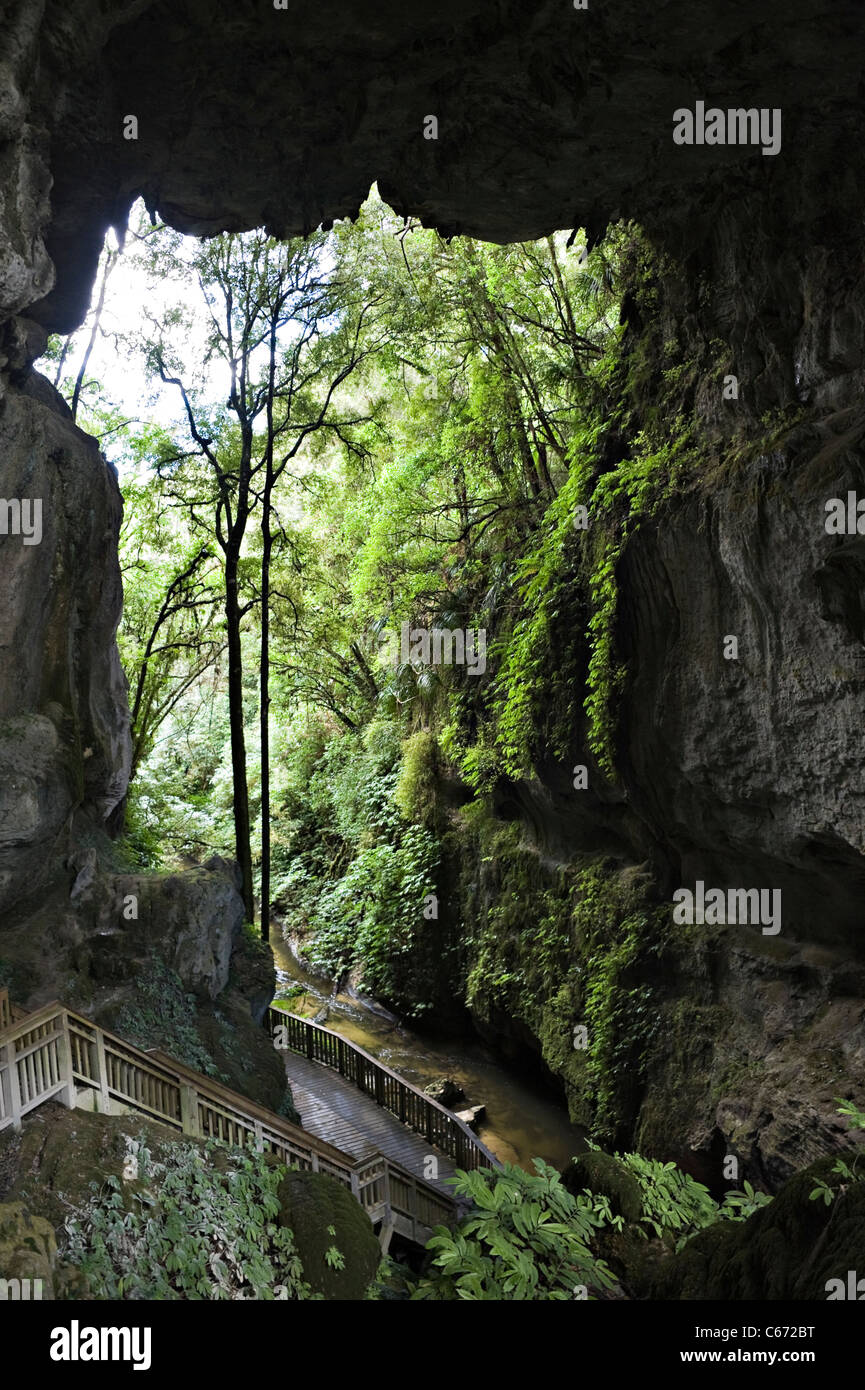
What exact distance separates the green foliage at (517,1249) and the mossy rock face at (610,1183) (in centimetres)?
89

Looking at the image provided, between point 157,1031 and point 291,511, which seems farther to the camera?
point 291,511

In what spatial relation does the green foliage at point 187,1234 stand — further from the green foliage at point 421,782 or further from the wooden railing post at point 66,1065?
the green foliage at point 421,782

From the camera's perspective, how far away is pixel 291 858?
26.6m

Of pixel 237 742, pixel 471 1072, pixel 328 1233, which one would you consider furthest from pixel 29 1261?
pixel 471 1072

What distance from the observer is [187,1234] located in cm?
747

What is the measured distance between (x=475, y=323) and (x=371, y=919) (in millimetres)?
12906

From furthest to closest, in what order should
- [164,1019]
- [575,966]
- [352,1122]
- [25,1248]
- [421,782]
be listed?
[421,782]
[575,966]
[352,1122]
[164,1019]
[25,1248]

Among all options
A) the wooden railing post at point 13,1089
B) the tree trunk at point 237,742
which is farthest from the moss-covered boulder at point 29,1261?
the tree trunk at point 237,742

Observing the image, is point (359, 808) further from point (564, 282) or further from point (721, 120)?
point (721, 120)

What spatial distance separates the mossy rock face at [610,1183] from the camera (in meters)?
9.99

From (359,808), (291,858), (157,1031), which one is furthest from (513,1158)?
(291,858)

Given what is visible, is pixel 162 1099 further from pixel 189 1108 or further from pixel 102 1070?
pixel 102 1070

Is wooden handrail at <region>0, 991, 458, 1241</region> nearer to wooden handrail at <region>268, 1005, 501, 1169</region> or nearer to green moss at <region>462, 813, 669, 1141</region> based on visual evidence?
wooden handrail at <region>268, 1005, 501, 1169</region>

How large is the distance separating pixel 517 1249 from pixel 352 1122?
6228 mm
